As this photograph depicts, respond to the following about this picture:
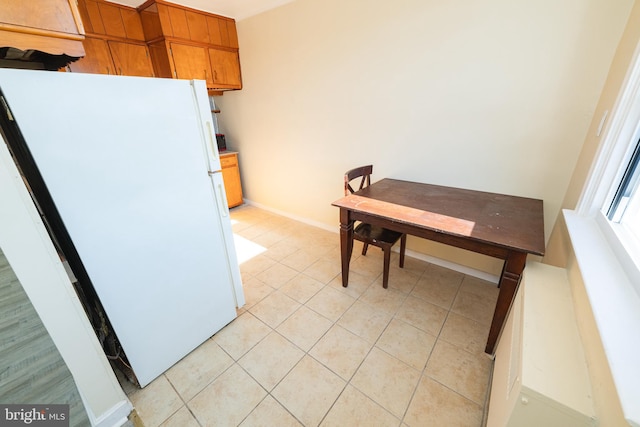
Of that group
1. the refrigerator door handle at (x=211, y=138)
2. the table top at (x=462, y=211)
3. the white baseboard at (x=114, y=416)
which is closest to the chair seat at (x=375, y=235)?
the table top at (x=462, y=211)

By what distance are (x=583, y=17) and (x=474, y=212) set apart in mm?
1214

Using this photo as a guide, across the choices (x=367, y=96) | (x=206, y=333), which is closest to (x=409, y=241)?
(x=367, y=96)

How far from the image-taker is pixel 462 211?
1.58 metres

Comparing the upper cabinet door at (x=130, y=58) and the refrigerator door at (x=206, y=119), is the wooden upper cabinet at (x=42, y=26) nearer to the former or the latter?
the refrigerator door at (x=206, y=119)

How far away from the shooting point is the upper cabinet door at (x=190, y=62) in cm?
270

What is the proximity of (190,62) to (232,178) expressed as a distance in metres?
1.51

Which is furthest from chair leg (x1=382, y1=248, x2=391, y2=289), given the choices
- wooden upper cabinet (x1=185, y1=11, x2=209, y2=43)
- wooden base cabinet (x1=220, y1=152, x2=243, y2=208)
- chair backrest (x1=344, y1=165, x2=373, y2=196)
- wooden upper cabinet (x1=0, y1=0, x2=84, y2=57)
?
wooden upper cabinet (x1=185, y1=11, x2=209, y2=43)

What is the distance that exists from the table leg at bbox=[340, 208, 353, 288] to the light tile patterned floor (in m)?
0.15

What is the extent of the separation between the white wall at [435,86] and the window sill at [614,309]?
2.77ft

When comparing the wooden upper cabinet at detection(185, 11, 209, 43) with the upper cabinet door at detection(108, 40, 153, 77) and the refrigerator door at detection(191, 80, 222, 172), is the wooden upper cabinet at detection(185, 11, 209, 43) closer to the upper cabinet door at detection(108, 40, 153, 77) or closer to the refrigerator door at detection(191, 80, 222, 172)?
the upper cabinet door at detection(108, 40, 153, 77)

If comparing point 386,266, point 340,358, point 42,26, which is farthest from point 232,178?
point 340,358

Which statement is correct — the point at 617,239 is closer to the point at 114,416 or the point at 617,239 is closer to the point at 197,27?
the point at 114,416

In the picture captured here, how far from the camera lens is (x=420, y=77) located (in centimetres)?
195

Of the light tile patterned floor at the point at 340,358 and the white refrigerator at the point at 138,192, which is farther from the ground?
the white refrigerator at the point at 138,192
